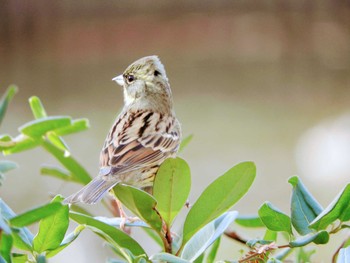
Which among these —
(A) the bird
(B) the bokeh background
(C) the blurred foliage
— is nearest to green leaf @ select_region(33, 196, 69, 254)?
(C) the blurred foliage

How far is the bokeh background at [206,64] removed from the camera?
13.1 ft

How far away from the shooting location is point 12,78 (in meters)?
4.34

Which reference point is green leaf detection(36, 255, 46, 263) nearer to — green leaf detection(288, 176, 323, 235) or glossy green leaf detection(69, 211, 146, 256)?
glossy green leaf detection(69, 211, 146, 256)

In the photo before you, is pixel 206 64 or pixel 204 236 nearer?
pixel 204 236

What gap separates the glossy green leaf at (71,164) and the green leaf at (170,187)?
9.6 inches

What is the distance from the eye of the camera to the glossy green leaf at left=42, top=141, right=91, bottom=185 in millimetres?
906

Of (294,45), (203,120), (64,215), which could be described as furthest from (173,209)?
(294,45)

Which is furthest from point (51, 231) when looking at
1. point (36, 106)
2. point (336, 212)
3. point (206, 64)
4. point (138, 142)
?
point (206, 64)

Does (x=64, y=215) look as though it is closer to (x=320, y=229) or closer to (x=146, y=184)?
(x=320, y=229)

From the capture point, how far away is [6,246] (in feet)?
1.78

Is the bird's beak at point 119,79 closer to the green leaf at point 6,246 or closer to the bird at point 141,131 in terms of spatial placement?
the bird at point 141,131

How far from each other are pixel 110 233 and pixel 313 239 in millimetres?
167

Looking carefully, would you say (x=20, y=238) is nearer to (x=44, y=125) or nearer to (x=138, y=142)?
(x=44, y=125)

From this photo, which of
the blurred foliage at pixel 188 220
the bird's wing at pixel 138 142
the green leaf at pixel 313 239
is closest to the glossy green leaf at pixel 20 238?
the blurred foliage at pixel 188 220
